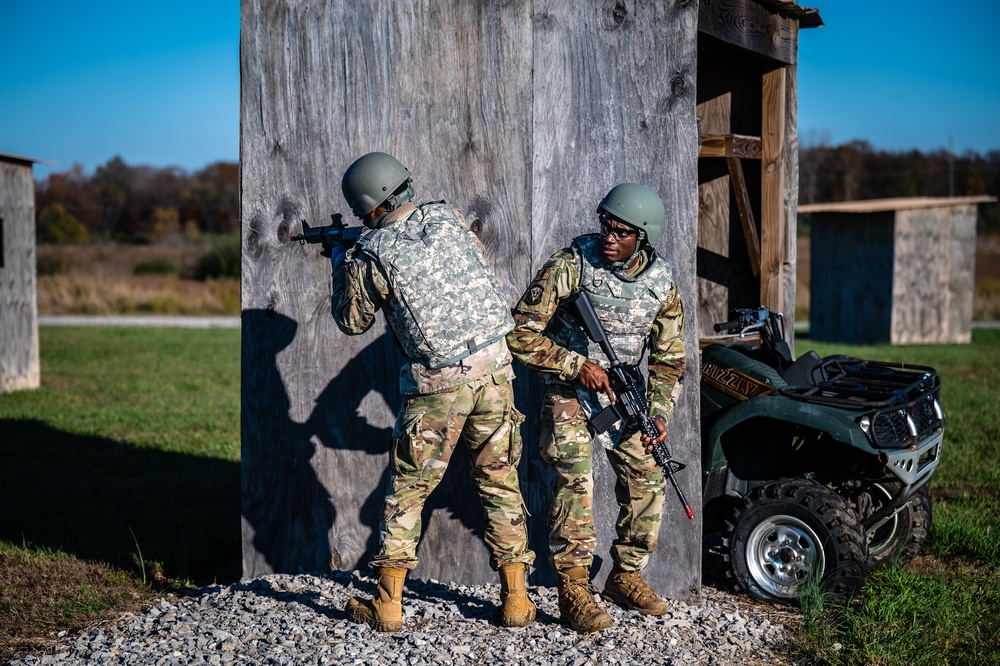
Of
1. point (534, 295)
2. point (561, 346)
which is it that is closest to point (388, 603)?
point (561, 346)

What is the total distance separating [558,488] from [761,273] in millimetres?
2758

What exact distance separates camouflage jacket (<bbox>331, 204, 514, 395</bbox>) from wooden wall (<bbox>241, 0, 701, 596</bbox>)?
71cm

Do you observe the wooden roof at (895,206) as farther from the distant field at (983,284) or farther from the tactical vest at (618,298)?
the tactical vest at (618,298)

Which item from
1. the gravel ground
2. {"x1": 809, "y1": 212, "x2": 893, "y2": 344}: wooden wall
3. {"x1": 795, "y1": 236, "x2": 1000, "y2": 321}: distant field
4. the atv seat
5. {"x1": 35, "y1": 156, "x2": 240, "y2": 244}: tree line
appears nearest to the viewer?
the gravel ground

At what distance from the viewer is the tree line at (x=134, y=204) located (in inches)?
1754

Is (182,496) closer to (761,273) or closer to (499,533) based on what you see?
(499,533)

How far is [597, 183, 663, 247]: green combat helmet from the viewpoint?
13.5 feet

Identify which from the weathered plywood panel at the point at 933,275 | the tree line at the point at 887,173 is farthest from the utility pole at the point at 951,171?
the weathered plywood panel at the point at 933,275

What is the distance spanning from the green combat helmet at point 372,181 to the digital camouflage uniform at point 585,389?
0.79 m

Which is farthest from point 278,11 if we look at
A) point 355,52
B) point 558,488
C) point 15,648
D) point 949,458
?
point 949,458

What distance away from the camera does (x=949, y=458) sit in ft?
25.8

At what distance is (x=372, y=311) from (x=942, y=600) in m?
3.10

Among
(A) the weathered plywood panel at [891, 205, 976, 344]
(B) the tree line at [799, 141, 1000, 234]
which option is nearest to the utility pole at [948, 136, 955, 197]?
(B) the tree line at [799, 141, 1000, 234]

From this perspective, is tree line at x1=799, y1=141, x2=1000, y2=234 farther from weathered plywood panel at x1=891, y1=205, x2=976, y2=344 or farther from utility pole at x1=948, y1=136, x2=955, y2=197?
weathered plywood panel at x1=891, y1=205, x2=976, y2=344
